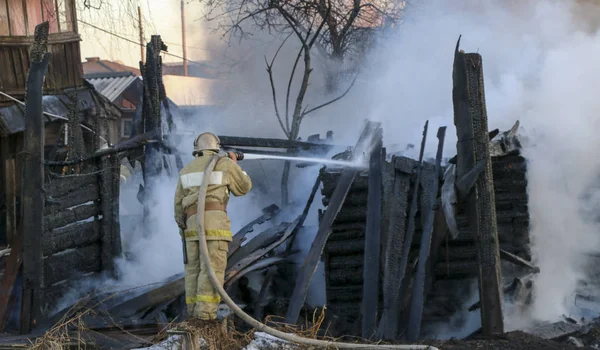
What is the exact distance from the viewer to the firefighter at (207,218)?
567 centimetres

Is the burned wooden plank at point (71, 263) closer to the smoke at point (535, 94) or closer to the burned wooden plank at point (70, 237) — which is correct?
the burned wooden plank at point (70, 237)

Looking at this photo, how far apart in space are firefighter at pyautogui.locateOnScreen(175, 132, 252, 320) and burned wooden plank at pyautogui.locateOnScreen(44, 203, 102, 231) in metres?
2.31

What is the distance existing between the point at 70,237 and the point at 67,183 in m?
0.64

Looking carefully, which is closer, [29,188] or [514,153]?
[29,188]

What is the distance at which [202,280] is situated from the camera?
5676 mm

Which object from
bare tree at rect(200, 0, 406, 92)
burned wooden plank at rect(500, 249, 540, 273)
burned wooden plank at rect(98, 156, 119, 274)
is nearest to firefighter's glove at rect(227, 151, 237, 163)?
burned wooden plank at rect(98, 156, 119, 274)

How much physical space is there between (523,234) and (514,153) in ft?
3.14

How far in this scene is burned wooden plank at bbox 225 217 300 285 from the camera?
7660 mm

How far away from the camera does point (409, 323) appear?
22.1 feet

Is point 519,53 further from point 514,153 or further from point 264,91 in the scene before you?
point 264,91

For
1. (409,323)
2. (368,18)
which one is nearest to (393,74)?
(368,18)

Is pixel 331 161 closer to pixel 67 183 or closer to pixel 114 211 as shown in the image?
pixel 114 211

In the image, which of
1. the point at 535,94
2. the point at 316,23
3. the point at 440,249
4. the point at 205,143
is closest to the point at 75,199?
the point at 205,143

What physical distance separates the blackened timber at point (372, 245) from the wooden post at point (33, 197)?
3397 millimetres
